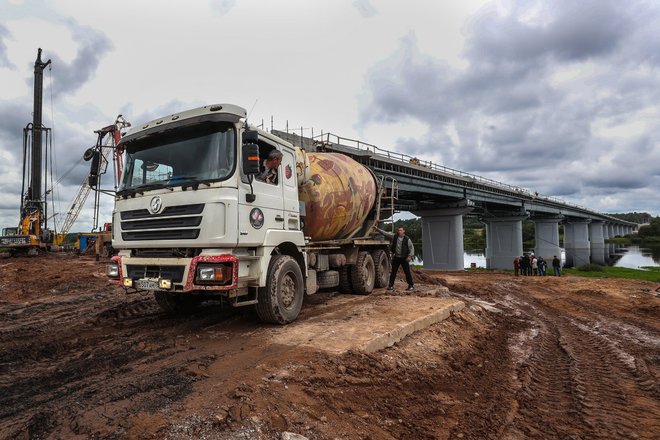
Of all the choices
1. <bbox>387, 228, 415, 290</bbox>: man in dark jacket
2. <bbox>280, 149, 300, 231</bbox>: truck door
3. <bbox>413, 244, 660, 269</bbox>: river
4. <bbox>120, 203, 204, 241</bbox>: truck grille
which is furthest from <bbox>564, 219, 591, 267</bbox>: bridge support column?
<bbox>120, 203, 204, 241</bbox>: truck grille

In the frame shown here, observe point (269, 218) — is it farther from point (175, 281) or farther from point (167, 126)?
point (167, 126)

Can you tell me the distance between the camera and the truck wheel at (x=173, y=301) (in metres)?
7.37

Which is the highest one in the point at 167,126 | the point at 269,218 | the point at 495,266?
the point at 167,126

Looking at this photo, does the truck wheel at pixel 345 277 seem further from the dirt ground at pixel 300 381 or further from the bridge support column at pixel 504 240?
the bridge support column at pixel 504 240

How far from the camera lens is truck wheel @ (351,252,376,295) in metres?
10.2

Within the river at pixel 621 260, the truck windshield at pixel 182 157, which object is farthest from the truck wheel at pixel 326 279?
the river at pixel 621 260

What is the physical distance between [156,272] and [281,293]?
1957mm

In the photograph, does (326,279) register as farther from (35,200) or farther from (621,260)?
(621,260)

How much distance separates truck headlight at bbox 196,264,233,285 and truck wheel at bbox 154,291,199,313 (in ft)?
7.93

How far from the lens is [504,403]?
4.61 metres

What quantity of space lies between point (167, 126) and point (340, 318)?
436cm

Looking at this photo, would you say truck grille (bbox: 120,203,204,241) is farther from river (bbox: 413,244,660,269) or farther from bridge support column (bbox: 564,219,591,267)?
bridge support column (bbox: 564,219,591,267)

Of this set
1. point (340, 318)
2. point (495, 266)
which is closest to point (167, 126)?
point (340, 318)

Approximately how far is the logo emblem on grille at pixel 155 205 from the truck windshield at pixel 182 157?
228 millimetres
